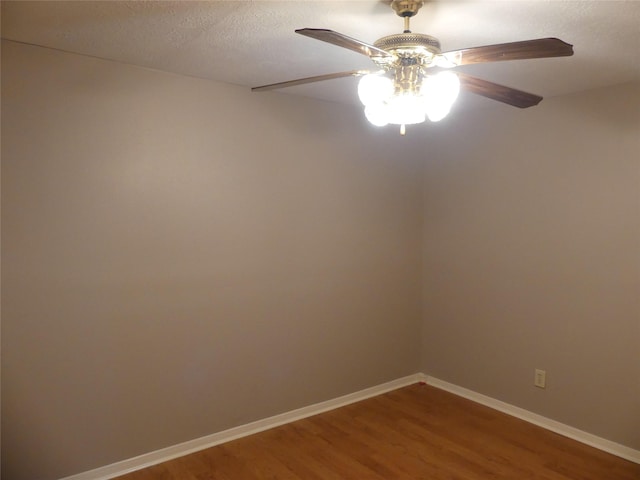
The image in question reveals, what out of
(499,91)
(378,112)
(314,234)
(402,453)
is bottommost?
(402,453)

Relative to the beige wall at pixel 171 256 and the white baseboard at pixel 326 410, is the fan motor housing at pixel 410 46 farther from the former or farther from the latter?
the white baseboard at pixel 326 410

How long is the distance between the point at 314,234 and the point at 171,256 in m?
1.02

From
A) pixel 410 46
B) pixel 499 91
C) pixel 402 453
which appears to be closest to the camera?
pixel 410 46

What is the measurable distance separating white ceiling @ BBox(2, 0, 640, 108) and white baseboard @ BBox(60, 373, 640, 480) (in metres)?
2.18

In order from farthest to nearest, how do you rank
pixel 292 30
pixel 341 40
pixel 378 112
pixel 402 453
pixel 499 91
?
pixel 402 453 < pixel 292 30 < pixel 499 91 < pixel 378 112 < pixel 341 40

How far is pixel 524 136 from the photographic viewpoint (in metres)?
3.35

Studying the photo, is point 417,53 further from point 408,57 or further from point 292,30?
point 292,30

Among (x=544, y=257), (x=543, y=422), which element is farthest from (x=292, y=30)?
(x=543, y=422)

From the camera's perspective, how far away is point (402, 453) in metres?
2.96

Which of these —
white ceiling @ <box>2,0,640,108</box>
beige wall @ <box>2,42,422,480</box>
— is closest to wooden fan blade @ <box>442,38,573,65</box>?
white ceiling @ <box>2,0,640,108</box>

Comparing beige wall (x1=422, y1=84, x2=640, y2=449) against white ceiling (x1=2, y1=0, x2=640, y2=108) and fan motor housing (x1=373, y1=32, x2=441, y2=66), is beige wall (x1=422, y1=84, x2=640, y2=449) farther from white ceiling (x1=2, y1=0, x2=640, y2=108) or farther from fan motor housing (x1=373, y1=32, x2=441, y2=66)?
A: fan motor housing (x1=373, y1=32, x2=441, y2=66)

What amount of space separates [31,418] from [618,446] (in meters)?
3.30

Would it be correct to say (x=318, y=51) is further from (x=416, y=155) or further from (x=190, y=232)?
(x=416, y=155)

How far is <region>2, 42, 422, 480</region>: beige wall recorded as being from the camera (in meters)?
2.39
